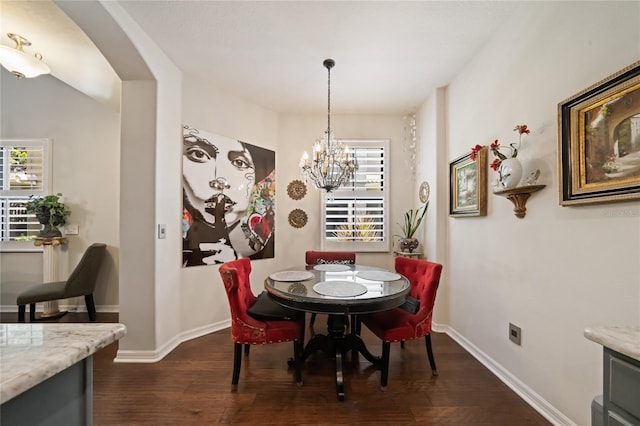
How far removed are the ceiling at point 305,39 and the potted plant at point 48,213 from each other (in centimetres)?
159

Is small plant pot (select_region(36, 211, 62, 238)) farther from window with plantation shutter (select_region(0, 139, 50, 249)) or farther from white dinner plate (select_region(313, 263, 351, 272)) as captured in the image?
white dinner plate (select_region(313, 263, 351, 272))

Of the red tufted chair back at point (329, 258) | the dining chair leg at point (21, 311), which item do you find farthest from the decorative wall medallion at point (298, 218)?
the dining chair leg at point (21, 311)

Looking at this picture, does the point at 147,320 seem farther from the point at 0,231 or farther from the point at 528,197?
the point at 528,197

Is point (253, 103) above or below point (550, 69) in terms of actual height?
above

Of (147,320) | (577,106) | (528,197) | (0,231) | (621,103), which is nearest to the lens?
(621,103)

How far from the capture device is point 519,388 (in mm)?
1934

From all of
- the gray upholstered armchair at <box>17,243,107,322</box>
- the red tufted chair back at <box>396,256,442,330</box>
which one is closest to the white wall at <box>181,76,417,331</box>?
the red tufted chair back at <box>396,256,442,330</box>

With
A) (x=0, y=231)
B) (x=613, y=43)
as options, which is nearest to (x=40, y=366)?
(x=613, y=43)

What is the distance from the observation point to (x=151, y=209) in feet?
8.13

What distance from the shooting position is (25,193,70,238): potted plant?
329cm

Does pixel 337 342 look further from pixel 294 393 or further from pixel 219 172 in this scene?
pixel 219 172

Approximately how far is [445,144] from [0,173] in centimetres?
598

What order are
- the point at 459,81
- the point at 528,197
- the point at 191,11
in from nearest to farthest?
the point at 528,197 → the point at 191,11 → the point at 459,81

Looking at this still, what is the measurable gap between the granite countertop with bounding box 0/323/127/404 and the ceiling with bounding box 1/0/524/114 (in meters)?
2.24
